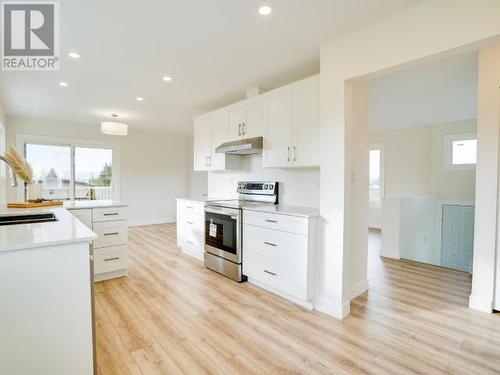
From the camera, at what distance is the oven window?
3262 mm

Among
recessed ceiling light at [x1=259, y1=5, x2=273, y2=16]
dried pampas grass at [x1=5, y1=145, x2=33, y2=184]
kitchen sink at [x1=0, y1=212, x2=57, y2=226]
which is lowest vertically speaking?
kitchen sink at [x1=0, y1=212, x2=57, y2=226]

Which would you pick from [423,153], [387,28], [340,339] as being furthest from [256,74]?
[423,153]

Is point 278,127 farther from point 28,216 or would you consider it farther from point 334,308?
point 28,216

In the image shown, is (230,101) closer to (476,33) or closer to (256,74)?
(256,74)

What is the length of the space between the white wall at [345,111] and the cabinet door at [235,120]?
1447 millimetres

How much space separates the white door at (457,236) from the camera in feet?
17.0

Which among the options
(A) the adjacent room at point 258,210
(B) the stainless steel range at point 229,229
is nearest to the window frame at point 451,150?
(A) the adjacent room at point 258,210

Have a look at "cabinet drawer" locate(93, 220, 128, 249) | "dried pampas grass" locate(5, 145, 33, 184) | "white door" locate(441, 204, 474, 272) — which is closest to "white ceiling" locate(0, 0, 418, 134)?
"dried pampas grass" locate(5, 145, 33, 184)

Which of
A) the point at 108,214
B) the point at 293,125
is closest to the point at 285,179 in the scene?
the point at 293,125

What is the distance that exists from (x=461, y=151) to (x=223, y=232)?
5.14 meters

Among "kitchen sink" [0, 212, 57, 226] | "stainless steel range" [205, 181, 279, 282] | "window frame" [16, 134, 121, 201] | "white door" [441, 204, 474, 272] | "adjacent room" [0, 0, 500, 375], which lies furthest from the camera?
"window frame" [16, 134, 121, 201]

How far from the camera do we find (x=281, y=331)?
7.16 feet

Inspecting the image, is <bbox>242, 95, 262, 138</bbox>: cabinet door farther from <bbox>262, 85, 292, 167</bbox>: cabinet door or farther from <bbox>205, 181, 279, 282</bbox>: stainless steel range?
<bbox>205, 181, 279, 282</bbox>: stainless steel range

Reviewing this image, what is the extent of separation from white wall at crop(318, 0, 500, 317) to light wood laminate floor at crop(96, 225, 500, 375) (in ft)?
1.28
